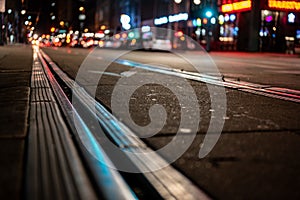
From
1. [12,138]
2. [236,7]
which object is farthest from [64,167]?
[236,7]

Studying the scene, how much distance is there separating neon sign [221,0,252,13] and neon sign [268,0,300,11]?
1.86m

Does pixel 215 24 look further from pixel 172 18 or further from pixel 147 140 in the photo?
pixel 147 140

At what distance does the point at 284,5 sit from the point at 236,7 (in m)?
4.21

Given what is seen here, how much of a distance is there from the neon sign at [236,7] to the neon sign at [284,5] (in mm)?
1862

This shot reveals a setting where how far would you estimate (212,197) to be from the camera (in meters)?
2.35

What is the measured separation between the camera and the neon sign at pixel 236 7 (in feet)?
113

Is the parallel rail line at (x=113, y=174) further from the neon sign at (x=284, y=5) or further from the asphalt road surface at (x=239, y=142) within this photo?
the neon sign at (x=284, y=5)

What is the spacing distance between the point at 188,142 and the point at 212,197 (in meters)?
1.20

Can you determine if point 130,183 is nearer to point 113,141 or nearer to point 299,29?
point 113,141

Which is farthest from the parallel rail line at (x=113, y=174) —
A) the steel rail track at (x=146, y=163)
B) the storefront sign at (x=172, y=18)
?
the storefront sign at (x=172, y=18)

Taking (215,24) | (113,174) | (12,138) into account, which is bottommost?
(113,174)

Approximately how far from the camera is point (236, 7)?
36.2 meters

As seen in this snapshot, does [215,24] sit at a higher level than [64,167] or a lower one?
higher

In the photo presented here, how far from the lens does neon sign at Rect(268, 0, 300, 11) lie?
111 feet
